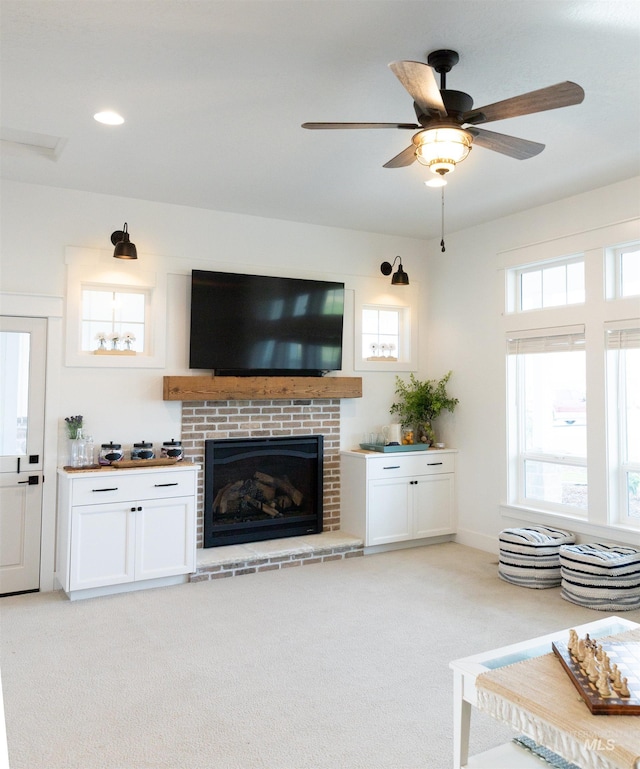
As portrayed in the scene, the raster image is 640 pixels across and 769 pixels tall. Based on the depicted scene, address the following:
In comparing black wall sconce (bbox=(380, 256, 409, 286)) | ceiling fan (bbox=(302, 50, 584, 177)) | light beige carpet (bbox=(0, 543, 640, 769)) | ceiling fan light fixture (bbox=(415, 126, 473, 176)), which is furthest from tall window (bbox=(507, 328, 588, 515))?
ceiling fan light fixture (bbox=(415, 126, 473, 176))

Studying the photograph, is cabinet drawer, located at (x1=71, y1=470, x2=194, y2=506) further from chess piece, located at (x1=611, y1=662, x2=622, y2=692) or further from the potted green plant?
chess piece, located at (x1=611, y1=662, x2=622, y2=692)

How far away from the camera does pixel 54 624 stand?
375 cm

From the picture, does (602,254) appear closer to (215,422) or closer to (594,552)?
(594,552)

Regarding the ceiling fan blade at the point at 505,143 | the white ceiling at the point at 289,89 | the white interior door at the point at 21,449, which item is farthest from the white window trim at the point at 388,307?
the ceiling fan blade at the point at 505,143

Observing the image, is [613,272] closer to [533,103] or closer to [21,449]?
[533,103]

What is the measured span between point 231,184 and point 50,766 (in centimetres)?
364

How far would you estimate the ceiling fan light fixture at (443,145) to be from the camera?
100 inches

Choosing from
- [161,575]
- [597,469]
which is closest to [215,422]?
[161,575]

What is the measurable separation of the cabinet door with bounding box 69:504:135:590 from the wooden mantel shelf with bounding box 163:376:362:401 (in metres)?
1.01

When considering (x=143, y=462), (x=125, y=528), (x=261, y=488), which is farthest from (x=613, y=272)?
(x=125, y=528)

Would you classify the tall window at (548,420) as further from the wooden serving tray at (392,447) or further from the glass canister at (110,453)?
the glass canister at (110,453)

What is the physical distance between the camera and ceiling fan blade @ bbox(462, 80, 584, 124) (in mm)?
2238

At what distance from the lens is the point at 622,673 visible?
190 centimetres

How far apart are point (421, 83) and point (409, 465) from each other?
3.83m
